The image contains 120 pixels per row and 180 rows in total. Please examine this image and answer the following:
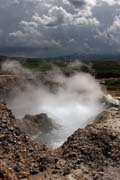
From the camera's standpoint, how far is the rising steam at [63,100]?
43.4 meters

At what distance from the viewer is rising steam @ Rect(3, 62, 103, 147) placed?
43406 millimetres

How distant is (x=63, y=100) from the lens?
53.1 meters

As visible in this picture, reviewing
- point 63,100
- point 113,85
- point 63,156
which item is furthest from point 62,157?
point 113,85

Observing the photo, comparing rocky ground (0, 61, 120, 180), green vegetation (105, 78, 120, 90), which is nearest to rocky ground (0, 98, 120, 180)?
rocky ground (0, 61, 120, 180)

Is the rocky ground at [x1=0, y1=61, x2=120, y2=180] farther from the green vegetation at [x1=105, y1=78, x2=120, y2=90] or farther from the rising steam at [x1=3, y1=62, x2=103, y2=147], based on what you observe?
the green vegetation at [x1=105, y1=78, x2=120, y2=90]

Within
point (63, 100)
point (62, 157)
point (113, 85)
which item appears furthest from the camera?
point (113, 85)

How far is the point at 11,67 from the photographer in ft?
273

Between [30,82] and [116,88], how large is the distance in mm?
26137

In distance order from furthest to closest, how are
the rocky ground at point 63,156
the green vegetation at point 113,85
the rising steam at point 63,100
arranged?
the green vegetation at point 113,85
the rising steam at point 63,100
the rocky ground at point 63,156

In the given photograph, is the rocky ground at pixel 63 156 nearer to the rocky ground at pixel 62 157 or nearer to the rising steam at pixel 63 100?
the rocky ground at pixel 62 157

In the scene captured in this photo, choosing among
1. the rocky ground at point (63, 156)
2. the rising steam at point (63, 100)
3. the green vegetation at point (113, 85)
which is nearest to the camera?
the rocky ground at point (63, 156)

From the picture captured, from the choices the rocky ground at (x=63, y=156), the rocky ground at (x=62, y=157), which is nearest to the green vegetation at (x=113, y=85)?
the rocky ground at (x=63, y=156)

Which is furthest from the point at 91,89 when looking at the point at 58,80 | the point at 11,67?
the point at 11,67

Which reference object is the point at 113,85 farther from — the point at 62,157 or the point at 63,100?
the point at 62,157
